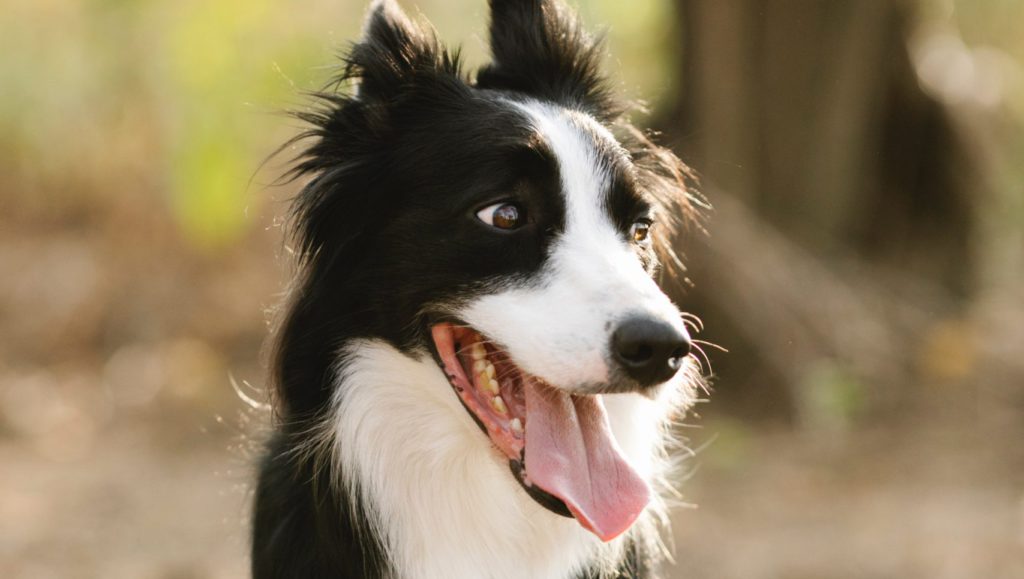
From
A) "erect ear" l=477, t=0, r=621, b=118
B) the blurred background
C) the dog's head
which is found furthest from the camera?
the blurred background

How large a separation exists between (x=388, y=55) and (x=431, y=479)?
1251 mm

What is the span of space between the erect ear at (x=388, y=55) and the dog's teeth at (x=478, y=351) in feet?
2.72

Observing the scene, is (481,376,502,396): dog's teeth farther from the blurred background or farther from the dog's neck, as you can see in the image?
the blurred background

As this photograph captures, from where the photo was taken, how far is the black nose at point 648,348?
2.64 metres

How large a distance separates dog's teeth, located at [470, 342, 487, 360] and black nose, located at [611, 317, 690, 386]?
0.45 metres

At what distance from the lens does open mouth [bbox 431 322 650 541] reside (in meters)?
2.84

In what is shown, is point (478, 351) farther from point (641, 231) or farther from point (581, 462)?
point (641, 231)

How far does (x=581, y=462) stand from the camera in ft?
9.52

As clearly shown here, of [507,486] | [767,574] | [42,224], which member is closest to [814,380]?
[767,574]

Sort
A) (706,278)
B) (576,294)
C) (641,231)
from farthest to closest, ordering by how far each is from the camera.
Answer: (706,278) → (641,231) → (576,294)

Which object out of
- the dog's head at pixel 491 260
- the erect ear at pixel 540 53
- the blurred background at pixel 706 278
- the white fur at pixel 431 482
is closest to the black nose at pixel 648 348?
the dog's head at pixel 491 260

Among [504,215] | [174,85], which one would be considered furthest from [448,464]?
[174,85]

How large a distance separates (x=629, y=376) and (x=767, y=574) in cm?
299

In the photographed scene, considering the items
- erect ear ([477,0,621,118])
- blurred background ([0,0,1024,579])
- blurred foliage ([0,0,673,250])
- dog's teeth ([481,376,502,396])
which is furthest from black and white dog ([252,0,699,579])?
blurred foliage ([0,0,673,250])
